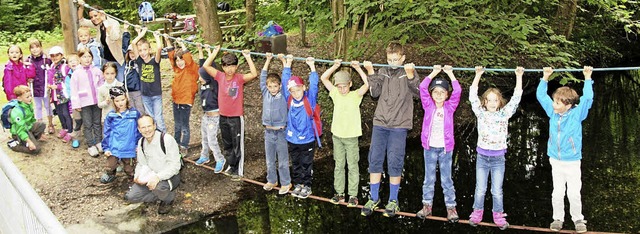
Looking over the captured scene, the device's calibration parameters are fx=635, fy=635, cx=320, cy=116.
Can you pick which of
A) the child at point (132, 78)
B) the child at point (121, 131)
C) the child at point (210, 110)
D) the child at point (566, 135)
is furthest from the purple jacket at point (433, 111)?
the child at point (132, 78)

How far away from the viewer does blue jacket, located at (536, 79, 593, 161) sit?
496cm

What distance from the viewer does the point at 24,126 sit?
7.62m

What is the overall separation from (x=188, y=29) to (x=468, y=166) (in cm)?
683

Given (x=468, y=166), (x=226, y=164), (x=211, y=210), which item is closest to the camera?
(x=211, y=210)

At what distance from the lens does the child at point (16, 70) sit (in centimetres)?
781

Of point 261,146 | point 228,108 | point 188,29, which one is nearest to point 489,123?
point 228,108

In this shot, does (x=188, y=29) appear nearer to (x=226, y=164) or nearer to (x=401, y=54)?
(x=226, y=164)

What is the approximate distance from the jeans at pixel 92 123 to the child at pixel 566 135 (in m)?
5.14

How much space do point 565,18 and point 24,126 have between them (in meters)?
10.2

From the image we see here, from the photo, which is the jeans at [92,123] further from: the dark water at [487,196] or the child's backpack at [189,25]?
the child's backpack at [189,25]

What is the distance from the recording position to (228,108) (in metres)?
6.67

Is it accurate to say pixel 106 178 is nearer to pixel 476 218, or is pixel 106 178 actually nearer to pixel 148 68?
pixel 148 68

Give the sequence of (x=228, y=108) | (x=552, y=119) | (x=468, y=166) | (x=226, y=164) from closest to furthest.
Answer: (x=552, y=119) < (x=228, y=108) < (x=226, y=164) < (x=468, y=166)

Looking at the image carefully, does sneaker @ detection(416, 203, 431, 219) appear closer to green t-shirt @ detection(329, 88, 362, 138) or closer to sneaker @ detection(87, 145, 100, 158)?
green t-shirt @ detection(329, 88, 362, 138)
